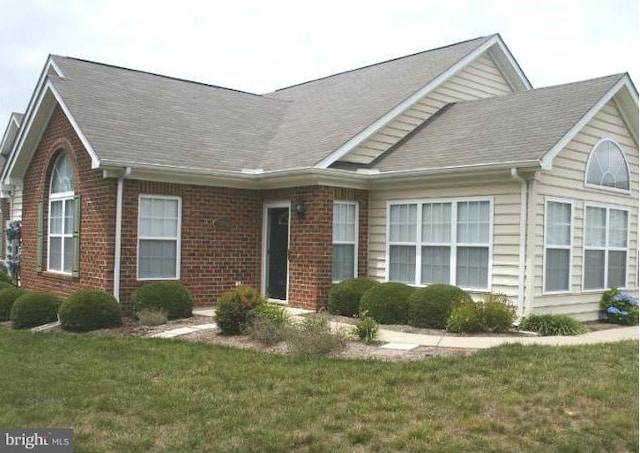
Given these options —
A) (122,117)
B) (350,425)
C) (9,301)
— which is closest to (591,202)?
(350,425)

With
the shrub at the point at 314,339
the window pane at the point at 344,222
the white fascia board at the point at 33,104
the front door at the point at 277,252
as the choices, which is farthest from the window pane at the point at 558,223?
the white fascia board at the point at 33,104

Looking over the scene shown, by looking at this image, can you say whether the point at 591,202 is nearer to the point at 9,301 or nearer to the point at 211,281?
the point at 211,281

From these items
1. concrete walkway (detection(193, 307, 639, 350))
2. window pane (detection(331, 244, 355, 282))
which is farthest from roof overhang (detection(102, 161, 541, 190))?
concrete walkway (detection(193, 307, 639, 350))

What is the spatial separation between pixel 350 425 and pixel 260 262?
9506mm

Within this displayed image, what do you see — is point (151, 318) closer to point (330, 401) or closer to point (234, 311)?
point (234, 311)

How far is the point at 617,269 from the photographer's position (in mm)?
14273

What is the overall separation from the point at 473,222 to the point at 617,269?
153 inches

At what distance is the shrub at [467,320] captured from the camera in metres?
11.2

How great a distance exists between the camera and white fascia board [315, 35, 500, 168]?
14.2 m

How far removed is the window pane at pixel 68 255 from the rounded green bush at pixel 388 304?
6963mm

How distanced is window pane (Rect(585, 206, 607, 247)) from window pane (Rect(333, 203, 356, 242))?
4.79 m

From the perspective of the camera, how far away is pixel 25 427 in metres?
6.20

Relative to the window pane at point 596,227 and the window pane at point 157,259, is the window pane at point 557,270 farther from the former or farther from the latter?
the window pane at point 157,259

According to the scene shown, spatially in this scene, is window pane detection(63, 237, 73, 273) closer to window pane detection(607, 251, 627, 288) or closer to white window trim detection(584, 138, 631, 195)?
white window trim detection(584, 138, 631, 195)
